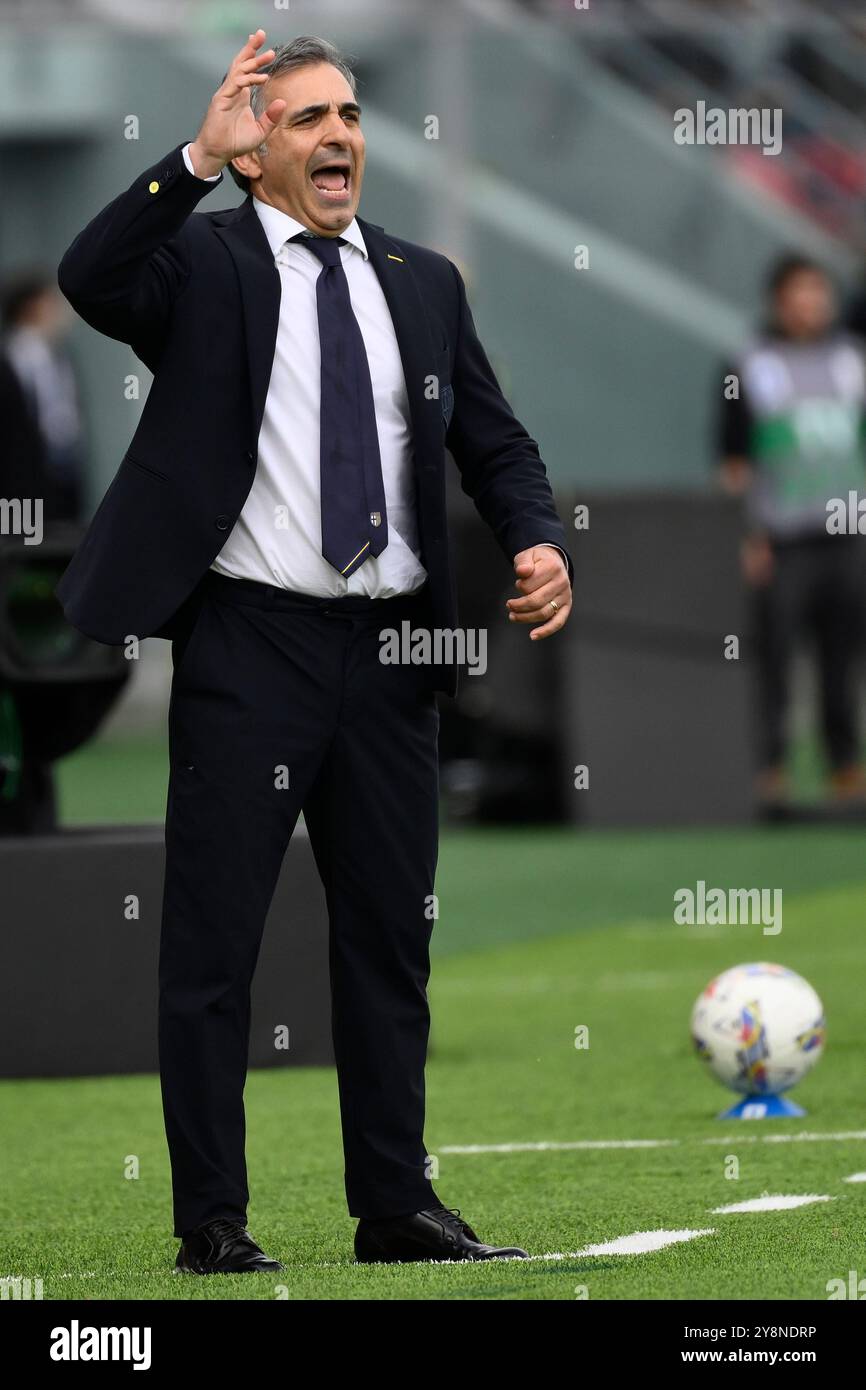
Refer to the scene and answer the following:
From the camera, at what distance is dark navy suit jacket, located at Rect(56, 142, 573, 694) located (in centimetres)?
472

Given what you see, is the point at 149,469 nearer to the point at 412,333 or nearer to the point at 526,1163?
the point at 412,333

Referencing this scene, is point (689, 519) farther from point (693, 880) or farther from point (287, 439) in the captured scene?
point (287, 439)

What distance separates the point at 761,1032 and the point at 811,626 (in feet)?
27.2

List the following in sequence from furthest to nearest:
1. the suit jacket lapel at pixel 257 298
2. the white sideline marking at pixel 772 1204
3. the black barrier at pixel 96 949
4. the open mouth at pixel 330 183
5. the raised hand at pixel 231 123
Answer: the black barrier at pixel 96 949, the white sideline marking at pixel 772 1204, the open mouth at pixel 330 183, the suit jacket lapel at pixel 257 298, the raised hand at pixel 231 123

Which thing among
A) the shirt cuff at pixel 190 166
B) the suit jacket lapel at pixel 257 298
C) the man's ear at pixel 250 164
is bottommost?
the suit jacket lapel at pixel 257 298

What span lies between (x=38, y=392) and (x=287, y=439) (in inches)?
483

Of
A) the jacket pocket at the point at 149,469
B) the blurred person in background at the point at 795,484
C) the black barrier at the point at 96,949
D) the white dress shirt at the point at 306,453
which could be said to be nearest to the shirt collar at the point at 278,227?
the white dress shirt at the point at 306,453

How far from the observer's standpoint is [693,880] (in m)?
12.3

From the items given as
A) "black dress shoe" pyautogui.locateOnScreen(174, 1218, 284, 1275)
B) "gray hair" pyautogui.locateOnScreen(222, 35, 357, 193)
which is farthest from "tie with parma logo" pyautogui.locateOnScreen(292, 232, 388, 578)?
"black dress shoe" pyautogui.locateOnScreen(174, 1218, 284, 1275)

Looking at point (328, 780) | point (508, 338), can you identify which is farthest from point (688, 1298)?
point (508, 338)

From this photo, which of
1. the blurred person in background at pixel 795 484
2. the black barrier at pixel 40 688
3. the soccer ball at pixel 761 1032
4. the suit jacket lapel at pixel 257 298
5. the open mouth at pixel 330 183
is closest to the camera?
the suit jacket lapel at pixel 257 298

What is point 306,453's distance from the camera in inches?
196

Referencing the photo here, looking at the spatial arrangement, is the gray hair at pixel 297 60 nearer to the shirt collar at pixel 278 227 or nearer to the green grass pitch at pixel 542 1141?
the shirt collar at pixel 278 227

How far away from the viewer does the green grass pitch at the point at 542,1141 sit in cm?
481
